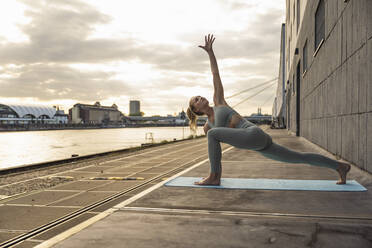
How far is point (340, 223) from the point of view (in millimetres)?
3256

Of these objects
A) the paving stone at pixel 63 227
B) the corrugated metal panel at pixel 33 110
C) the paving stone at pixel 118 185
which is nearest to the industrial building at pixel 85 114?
the corrugated metal panel at pixel 33 110

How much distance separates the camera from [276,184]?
18.3 feet

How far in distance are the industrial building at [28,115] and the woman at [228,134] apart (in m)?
148

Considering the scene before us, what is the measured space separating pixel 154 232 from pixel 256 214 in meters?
1.24

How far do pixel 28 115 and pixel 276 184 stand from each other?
540 ft

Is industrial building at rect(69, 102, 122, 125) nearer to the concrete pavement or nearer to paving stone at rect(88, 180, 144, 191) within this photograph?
paving stone at rect(88, 180, 144, 191)

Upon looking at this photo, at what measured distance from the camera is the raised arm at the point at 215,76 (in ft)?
17.1

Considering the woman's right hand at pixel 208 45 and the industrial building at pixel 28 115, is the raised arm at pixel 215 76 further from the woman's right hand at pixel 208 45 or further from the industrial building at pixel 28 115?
the industrial building at pixel 28 115

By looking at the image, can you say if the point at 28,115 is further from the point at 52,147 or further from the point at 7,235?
the point at 7,235

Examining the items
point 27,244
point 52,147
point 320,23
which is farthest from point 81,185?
point 52,147

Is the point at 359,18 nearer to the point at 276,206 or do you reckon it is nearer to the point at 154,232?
the point at 276,206

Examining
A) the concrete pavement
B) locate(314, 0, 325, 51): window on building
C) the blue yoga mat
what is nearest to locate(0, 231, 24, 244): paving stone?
the concrete pavement

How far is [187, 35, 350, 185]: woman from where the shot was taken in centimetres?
476

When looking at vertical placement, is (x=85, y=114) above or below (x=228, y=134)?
above
